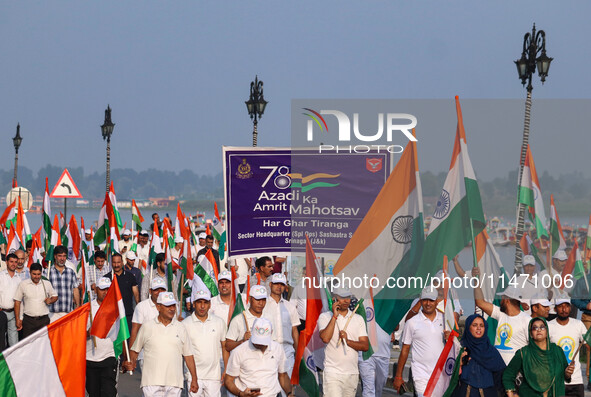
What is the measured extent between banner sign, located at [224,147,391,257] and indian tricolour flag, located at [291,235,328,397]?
6.64 ft

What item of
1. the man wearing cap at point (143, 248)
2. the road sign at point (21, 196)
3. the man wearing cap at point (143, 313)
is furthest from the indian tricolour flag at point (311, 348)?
the road sign at point (21, 196)

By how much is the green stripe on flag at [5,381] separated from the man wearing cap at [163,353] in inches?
87.3

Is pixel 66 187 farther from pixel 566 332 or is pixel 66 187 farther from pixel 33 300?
pixel 566 332

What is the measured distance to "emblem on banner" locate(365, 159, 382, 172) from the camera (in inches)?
507

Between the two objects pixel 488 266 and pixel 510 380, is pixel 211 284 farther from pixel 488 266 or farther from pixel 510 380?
pixel 510 380

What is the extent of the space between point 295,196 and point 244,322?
11.3ft

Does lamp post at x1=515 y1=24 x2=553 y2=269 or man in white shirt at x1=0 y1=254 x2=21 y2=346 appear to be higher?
lamp post at x1=515 y1=24 x2=553 y2=269

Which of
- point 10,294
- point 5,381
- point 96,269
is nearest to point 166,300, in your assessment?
point 5,381

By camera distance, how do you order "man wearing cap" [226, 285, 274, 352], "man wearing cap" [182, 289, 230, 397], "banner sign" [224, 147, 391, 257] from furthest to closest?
"banner sign" [224, 147, 391, 257] < "man wearing cap" [182, 289, 230, 397] < "man wearing cap" [226, 285, 274, 352]

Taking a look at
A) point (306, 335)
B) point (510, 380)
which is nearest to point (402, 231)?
point (306, 335)

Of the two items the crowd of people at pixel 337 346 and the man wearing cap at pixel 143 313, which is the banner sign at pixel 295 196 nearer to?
the crowd of people at pixel 337 346

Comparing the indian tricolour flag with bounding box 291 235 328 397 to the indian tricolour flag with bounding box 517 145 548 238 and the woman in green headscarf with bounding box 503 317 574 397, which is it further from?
the indian tricolour flag with bounding box 517 145 548 238

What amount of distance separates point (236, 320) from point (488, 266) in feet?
9.86

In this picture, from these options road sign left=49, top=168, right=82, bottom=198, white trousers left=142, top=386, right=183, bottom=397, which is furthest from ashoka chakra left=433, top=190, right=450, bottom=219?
road sign left=49, top=168, right=82, bottom=198
